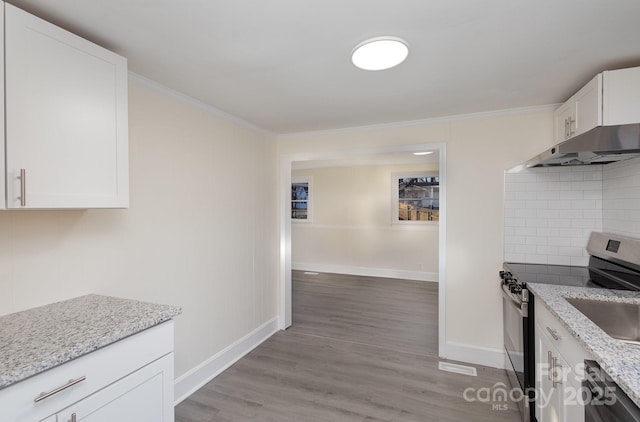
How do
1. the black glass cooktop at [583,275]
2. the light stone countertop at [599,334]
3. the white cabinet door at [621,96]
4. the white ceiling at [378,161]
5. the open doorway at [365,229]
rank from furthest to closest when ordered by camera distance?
the open doorway at [365,229], the white ceiling at [378,161], the black glass cooktop at [583,275], the white cabinet door at [621,96], the light stone countertop at [599,334]

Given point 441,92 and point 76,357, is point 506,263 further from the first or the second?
point 76,357

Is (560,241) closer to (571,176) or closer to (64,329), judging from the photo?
Result: (571,176)

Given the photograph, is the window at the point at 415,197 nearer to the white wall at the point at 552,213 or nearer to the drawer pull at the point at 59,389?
the white wall at the point at 552,213

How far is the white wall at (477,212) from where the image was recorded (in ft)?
9.00

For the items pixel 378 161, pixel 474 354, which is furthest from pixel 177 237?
pixel 378 161

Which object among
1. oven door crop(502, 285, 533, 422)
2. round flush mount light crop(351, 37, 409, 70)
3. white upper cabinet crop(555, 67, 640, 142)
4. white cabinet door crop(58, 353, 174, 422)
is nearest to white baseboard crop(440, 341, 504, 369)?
oven door crop(502, 285, 533, 422)

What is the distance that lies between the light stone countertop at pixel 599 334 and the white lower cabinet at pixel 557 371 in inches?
2.8

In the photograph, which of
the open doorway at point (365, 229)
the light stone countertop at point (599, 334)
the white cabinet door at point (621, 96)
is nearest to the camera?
the light stone countertop at point (599, 334)

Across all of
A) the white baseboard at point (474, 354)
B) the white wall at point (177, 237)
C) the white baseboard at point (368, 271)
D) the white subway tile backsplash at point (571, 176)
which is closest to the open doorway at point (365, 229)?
the white baseboard at point (368, 271)

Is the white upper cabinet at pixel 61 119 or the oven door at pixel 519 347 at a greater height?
the white upper cabinet at pixel 61 119

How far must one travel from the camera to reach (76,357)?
1121 mm

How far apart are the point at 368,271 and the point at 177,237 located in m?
4.70

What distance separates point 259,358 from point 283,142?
2376 mm

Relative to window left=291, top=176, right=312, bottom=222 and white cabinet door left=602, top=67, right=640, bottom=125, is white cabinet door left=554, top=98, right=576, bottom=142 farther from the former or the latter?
window left=291, top=176, right=312, bottom=222
